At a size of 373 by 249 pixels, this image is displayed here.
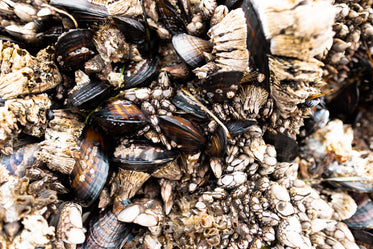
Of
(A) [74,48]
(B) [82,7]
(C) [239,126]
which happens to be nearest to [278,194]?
(C) [239,126]

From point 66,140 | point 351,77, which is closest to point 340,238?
point 351,77

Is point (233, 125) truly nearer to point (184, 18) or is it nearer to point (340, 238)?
point (184, 18)

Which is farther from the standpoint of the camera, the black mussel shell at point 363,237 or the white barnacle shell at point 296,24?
the black mussel shell at point 363,237

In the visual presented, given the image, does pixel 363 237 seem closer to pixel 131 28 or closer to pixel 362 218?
pixel 362 218

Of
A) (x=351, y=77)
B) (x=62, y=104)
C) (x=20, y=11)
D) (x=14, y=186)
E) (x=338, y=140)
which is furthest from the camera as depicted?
(x=351, y=77)

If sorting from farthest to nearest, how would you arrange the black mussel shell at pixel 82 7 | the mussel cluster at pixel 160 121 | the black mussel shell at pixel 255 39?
the black mussel shell at pixel 82 7 → the mussel cluster at pixel 160 121 → the black mussel shell at pixel 255 39

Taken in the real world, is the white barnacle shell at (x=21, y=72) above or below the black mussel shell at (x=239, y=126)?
above

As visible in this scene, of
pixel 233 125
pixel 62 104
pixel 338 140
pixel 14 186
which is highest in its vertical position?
pixel 62 104

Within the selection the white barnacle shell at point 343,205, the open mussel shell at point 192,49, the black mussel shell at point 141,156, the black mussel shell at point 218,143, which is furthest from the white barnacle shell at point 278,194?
the open mussel shell at point 192,49

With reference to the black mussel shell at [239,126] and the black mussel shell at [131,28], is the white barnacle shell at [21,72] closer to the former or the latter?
the black mussel shell at [131,28]
